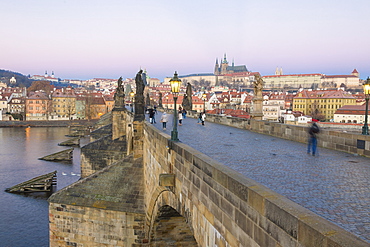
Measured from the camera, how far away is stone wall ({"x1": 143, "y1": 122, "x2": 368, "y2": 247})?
9.59 feet

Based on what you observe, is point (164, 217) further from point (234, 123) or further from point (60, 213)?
point (234, 123)

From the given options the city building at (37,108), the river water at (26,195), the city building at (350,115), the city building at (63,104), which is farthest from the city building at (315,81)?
the river water at (26,195)

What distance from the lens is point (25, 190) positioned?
2630cm

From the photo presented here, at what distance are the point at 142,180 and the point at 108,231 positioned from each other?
8.48ft

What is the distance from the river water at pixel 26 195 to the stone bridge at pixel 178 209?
5.12 m

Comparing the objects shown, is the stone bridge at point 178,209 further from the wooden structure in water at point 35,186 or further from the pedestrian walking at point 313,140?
the wooden structure in water at point 35,186

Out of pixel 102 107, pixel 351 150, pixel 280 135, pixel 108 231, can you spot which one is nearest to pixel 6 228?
pixel 108 231

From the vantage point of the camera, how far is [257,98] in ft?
56.5

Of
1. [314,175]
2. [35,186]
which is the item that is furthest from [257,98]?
[35,186]

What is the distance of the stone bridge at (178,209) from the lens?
3.28 meters

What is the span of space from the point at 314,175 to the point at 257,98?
11043 mm

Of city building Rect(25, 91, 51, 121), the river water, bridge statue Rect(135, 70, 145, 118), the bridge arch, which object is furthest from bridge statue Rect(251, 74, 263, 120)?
city building Rect(25, 91, 51, 121)

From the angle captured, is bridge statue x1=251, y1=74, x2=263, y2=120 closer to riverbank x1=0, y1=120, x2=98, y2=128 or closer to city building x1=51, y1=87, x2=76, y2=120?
riverbank x1=0, y1=120, x2=98, y2=128

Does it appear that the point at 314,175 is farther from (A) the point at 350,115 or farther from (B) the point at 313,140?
(A) the point at 350,115
